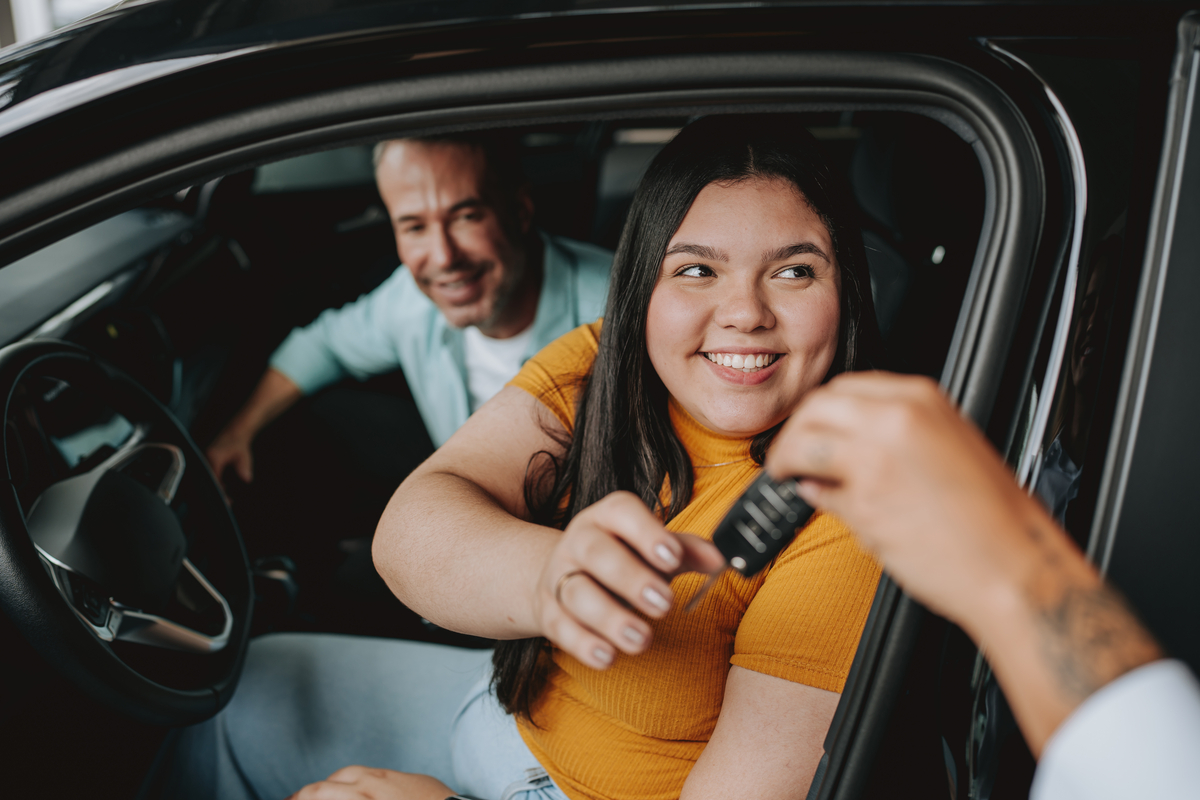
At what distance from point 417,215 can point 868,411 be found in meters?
1.61

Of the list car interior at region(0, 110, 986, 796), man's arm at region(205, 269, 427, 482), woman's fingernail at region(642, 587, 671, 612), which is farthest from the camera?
man's arm at region(205, 269, 427, 482)

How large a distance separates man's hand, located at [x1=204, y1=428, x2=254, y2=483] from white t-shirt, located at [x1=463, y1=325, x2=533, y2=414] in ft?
1.96

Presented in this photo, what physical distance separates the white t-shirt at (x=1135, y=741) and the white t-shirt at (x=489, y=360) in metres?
1.61

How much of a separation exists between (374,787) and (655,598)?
0.71m

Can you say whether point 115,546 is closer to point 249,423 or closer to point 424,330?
point 249,423

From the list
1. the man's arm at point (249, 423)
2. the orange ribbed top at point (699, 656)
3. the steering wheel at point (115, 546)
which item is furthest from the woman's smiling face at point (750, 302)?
the man's arm at point (249, 423)

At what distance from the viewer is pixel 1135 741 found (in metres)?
0.43

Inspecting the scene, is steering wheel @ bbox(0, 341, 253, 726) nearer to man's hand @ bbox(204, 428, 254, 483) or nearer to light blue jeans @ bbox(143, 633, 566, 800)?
light blue jeans @ bbox(143, 633, 566, 800)

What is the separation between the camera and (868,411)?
459 millimetres

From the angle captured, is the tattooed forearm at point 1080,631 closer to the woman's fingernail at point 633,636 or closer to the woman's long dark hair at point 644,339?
the woman's fingernail at point 633,636

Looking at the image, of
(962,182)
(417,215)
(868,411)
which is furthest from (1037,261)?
(417,215)

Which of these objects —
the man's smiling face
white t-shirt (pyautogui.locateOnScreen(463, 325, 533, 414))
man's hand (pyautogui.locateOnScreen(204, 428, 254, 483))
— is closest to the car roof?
the man's smiling face

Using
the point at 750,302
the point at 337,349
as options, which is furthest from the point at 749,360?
the point at 337,349

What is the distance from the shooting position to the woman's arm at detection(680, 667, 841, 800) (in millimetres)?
783
